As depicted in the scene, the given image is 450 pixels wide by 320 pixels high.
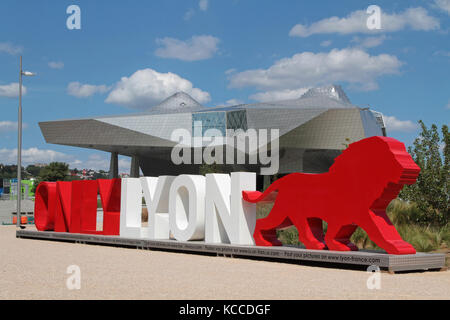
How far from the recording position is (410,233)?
1617 centimetres

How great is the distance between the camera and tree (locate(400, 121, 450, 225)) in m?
17.4

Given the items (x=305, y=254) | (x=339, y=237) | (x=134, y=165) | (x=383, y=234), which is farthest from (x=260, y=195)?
(x=134, y=165)

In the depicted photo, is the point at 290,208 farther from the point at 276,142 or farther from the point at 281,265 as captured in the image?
the point at 276,142

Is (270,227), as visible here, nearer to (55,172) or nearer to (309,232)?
(309,232)

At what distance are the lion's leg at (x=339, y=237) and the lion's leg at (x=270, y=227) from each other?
5.29 feet

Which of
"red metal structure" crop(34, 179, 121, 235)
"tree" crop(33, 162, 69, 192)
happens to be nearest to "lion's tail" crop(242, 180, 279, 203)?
"red metal structure" crop(34, 179, 121, 235)

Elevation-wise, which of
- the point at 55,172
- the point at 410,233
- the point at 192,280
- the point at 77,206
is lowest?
the point at 192,280

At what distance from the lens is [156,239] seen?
1877cm

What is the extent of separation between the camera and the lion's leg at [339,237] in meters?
13.6

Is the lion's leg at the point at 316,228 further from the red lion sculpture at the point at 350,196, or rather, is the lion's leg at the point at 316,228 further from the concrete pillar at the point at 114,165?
the concrete pillar at the point at 114,165

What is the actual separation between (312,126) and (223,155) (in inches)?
368

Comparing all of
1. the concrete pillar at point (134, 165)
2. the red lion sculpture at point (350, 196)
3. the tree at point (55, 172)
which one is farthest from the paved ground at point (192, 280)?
the tree at point (55, 172)

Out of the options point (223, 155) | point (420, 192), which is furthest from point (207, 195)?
point (223, 155)

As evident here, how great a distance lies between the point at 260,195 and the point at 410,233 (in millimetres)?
4598
